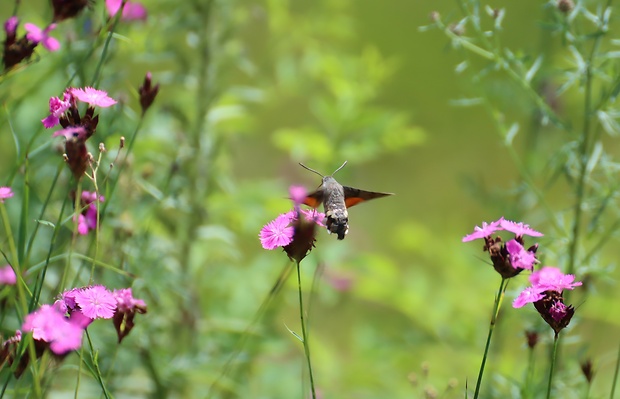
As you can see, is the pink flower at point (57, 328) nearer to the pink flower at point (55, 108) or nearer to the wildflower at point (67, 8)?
the pink flower at point (55, 108)

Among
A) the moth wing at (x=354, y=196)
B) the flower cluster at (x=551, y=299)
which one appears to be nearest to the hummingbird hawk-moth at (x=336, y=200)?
the moth wing at (x=354, y=196)

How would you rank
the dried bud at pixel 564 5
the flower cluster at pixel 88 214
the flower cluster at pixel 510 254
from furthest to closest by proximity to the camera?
1. the dried bud at pixel 564 5
2. the flower cluster at pixel 88 214
3. the flower cluster at pixel 510 254

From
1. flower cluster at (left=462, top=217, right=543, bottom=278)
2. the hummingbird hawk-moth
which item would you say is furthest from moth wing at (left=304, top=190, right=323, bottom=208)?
flower cluster at (left=462, top=217, right=543, bottom=278)

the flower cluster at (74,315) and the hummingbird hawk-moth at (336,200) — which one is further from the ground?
the hummingbird hawk-moth at (336,200)

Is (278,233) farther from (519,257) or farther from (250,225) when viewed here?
(250,225)

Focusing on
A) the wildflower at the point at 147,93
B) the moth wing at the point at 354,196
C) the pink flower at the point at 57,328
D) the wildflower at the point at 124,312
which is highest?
the wildflower at the point at 147,93

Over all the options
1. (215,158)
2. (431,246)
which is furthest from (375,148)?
(431,246)

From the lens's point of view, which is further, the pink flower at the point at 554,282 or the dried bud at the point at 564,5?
the dried bud at the point at 564,5
